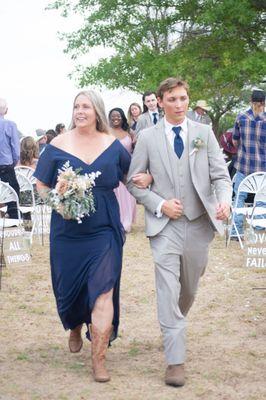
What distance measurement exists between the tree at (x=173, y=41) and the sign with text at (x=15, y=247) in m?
14.8

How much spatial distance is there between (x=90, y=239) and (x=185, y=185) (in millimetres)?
762

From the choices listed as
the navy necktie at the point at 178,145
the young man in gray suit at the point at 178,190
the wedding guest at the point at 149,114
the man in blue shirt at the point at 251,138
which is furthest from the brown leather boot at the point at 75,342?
the wedding guest at the point at 149,114

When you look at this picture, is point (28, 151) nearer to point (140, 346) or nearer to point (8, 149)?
point (8, 149)

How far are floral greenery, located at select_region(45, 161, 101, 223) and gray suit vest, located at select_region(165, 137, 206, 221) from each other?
20.9 inches

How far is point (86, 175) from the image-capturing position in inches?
222

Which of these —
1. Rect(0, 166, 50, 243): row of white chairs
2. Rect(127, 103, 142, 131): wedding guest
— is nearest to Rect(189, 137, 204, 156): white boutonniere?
Rect(0, 166, 50, 243): row of white chairs

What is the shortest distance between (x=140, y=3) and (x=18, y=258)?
20.4 m

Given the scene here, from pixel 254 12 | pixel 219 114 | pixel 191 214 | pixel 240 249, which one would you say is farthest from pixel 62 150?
pixel 219 114

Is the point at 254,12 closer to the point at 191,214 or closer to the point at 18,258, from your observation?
the point at 18,258

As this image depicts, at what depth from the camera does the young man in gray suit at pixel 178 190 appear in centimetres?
554

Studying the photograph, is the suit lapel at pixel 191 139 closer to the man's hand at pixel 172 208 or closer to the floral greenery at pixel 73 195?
the man's hand at pixel 172 208

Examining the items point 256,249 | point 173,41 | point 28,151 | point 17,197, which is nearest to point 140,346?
point 256,249

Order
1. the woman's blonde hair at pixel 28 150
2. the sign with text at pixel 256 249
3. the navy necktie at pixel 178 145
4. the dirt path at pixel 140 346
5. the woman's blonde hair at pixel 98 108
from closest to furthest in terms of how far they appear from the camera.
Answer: the dirt path at pixel 140 346 < the navy necktie at pixel 178 145 < the woman's blonde hair at pixel 98 108 < the sign with text at pixel 256 249 < the woman's blonde hair at pixel 28 150

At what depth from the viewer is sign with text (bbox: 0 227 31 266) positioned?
9.35 m
